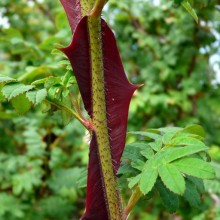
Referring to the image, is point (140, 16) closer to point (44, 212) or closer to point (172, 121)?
point (172, 121)

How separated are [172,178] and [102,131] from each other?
14 centimetres

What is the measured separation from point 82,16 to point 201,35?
147cm

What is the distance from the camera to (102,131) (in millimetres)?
786

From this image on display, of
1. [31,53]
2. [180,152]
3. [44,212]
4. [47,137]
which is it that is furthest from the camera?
[47,137]

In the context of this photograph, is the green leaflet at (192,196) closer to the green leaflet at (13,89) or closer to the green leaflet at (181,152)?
the green leaflet at (181,152)

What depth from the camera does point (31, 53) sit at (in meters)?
1.79

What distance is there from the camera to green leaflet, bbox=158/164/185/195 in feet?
2.31

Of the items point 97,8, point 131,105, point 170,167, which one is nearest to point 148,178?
point 170,167

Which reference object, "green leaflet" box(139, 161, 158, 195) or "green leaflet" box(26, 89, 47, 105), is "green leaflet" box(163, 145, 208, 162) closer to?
"green leaflet" box(139, 161, 158, 195)

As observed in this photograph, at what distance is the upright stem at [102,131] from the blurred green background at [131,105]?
3.03ft

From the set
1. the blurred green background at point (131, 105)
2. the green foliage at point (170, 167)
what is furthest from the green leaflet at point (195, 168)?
the blurred green background at point (131, 105)

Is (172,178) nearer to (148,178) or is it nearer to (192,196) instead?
(148,178)

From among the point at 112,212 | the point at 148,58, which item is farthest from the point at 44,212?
the point at 112,212

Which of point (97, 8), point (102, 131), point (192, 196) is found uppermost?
point (97, 8)
